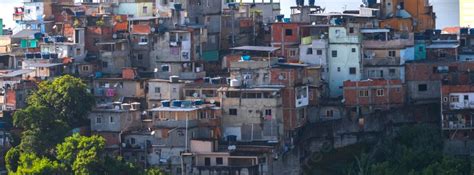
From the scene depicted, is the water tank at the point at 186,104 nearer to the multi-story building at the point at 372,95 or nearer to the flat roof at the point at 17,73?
the multi-story building at the point at 372,95

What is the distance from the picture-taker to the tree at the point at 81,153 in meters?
29.6

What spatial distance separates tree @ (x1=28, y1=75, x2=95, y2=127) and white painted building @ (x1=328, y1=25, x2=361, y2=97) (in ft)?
16.6

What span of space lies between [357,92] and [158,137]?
421 centimetres

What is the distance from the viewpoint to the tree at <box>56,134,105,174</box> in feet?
97.1

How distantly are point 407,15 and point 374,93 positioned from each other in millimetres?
4105

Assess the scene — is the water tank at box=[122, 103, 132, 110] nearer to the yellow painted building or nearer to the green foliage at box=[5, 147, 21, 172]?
the green foliage at box=[5, 147, 21, 172]

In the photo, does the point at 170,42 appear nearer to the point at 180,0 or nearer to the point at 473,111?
the point at 180,0

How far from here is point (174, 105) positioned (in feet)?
102

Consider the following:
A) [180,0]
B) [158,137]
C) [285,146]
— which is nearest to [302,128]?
[285,146]

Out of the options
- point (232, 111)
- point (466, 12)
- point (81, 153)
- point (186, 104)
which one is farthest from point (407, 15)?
→ point (466, 12)

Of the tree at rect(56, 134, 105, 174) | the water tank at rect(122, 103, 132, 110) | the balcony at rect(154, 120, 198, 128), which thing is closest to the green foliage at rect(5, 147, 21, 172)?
the tree at rect(56, 134, 105, 174)

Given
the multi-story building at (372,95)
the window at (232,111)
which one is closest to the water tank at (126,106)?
the window at (232,111)

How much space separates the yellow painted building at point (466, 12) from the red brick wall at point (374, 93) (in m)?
21.0

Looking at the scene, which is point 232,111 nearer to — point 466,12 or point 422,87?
point 422,87
